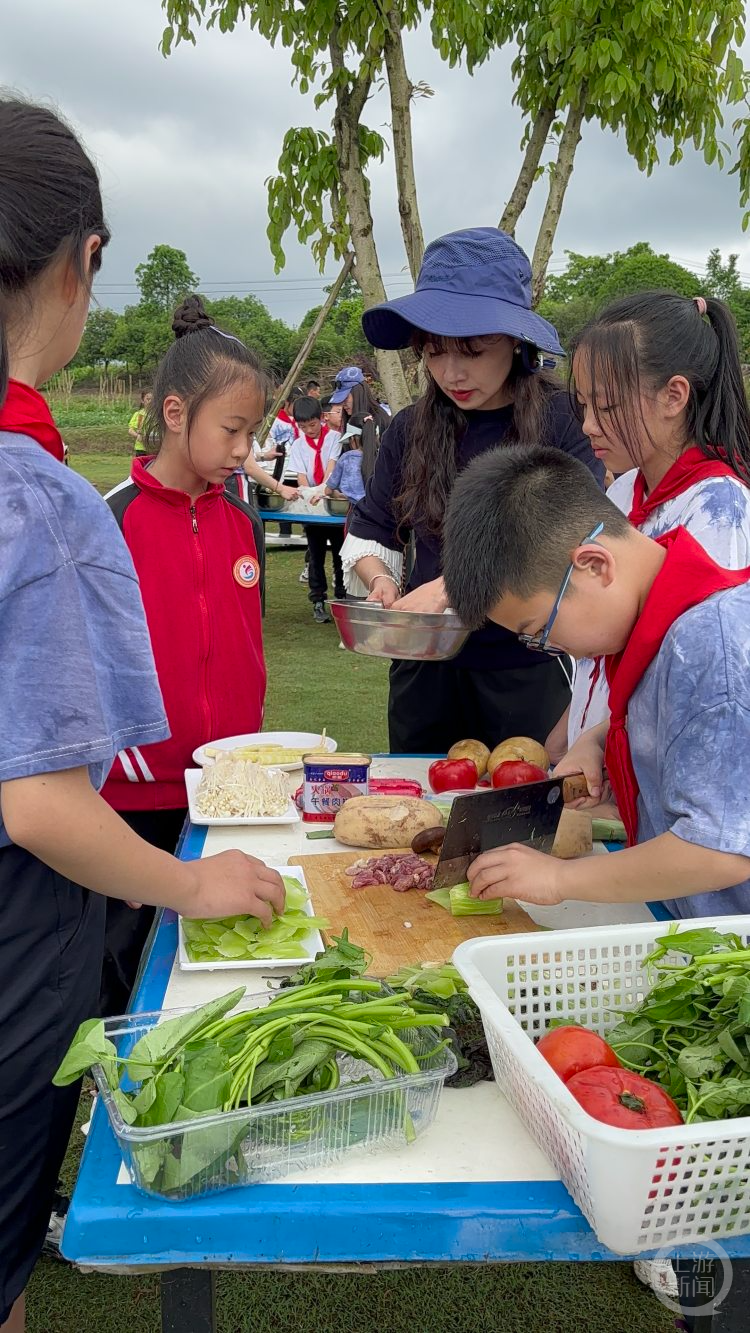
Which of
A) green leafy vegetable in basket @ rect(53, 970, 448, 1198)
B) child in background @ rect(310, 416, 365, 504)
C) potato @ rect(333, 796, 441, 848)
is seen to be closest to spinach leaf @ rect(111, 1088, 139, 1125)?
green leafy vegetable in basket @ rect(53, 970, 448, 1198)

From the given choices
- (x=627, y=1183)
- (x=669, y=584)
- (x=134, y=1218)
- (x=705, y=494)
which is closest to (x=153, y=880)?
(x=134, y=1218)

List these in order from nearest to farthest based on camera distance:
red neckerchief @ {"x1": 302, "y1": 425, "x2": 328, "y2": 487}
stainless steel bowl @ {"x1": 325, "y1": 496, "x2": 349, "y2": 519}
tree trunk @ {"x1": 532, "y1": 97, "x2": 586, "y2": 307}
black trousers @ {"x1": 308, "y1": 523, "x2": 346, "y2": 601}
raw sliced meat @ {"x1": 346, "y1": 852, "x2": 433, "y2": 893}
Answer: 1. raw sliced meat @ {"x1": 346, "y1": 852, "x2": 433, "y2": 893}
2. tree trunk @ {"x1": 532, "y1": 97, "x2": 586, "y2": 307}
3. stainless steel bowl @ {"x1": 325, "y1": 496, "x2": 349, "y2": 519}
4. black trousers @ {"x1": 308, "y1": 523, "x2": 346, "y2": 601}
5. red neckerchief @ {"x1": 302, "y1": 425, "x2": 328, "y2": 487}

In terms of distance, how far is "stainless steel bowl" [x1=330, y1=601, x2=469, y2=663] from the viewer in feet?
7.86

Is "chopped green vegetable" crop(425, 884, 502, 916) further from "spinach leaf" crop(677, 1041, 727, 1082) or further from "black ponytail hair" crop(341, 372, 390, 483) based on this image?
"black ponytail hair" crop(341, 372, 390, 483)

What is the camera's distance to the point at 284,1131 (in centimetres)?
117

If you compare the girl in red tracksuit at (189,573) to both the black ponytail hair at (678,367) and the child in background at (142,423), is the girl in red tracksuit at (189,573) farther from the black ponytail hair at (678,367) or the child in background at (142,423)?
the black ponytail hair at (678,367)

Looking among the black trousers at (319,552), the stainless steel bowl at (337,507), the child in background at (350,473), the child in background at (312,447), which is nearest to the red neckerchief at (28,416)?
the stainless steel bowl at (337,507)

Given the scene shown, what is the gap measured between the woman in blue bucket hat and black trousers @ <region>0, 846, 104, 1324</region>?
1.33 meters

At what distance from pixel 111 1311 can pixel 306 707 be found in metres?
5.08

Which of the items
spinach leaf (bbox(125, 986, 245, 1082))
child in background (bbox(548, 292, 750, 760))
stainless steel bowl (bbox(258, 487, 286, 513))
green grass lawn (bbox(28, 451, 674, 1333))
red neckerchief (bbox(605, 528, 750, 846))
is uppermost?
child in background (bbox(548, 292, 750, 760))

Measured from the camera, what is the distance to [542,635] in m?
1.86

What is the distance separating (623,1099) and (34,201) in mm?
1348

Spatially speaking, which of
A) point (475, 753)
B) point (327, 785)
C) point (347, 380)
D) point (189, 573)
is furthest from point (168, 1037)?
point (347, 380)

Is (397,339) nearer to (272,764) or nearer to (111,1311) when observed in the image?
(272,764)
